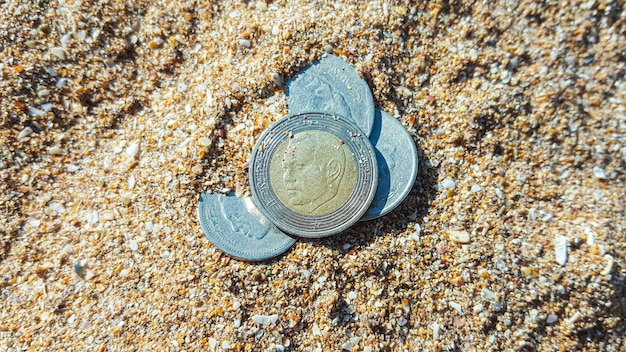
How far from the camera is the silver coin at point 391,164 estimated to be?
98.5 inches

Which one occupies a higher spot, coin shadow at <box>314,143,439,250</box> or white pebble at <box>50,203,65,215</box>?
white pebble at <box>50,203,65,215</box>

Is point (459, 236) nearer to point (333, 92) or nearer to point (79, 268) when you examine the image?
point (333, 92)

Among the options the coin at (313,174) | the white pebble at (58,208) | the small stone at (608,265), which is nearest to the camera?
the small stone at (608,265)

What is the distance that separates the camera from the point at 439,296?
2539mm

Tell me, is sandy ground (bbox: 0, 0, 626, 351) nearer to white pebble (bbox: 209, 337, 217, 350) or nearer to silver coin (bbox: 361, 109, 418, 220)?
white pebble (bbox: 209, 337, 217, 350)

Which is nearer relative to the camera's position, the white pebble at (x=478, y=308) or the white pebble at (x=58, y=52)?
the white pebble at (x=478, y=308)

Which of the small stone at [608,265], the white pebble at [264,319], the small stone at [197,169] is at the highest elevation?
the small stone at [197,169]

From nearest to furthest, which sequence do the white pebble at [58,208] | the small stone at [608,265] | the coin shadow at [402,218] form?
the small stone at [608,265], the coin shadow at [402,218], the white pebble at [58,208]

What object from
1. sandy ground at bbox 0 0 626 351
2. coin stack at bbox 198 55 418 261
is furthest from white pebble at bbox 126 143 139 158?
coin stack at bbox 198 55 418 261

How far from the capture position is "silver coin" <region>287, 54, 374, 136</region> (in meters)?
2.60

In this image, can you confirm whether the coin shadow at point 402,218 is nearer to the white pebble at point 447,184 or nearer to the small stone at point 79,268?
the white pebble at point 447,184

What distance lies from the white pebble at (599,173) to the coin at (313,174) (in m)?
1.29

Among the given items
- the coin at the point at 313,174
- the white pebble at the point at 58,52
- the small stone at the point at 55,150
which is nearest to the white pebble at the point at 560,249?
the coin at the point at 313,174

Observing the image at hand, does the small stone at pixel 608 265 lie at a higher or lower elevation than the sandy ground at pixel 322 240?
lower
